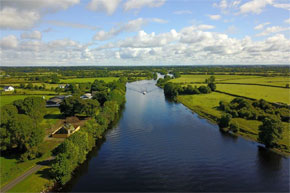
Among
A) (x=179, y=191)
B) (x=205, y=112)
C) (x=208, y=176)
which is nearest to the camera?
(x=179, y=191)

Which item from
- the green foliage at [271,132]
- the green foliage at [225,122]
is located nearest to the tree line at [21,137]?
the green foliage at [225,122]

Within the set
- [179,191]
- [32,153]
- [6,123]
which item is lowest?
[179,191]

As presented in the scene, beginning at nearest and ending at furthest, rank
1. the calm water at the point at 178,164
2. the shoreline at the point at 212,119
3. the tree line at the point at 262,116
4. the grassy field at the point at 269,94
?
the calm water at the point at 178,164 → the shoreline at the point at 212,119 → the tree line at the point at 262,116 → the grassy field at the point at 269,94

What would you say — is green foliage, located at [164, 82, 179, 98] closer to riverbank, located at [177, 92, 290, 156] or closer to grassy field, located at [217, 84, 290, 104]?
riverbank, located at [177, 92, 290, 156]

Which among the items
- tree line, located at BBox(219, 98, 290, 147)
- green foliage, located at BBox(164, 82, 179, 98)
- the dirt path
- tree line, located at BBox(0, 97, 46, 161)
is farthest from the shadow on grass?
green foliage, located at BBox(164, 82, 179, 98)

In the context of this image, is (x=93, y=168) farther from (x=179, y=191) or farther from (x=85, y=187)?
(x=179, y=191)

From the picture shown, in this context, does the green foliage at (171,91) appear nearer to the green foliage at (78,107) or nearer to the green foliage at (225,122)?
the green foliage at (225,122)

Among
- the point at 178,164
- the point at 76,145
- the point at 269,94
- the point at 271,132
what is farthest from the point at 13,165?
the point at 269,94

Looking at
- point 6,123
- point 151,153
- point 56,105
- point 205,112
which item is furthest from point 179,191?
point 56,105
